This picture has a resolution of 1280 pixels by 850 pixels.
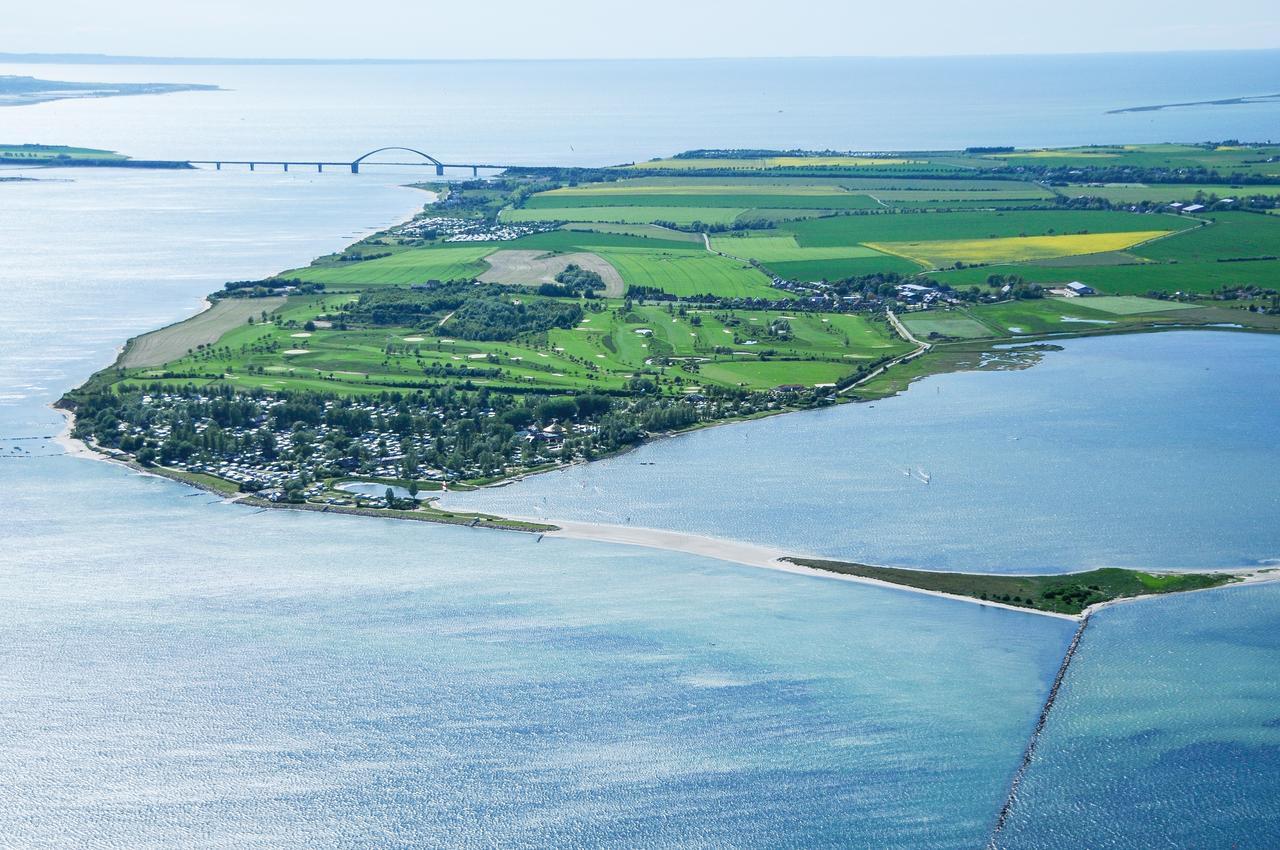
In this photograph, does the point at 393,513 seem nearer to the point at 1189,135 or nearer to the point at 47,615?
the point at 47,615

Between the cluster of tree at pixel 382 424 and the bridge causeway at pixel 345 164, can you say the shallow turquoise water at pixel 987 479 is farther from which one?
the bridge causeway at pixel 345 164

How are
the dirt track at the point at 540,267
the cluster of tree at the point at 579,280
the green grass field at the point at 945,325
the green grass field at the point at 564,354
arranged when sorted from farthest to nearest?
the dirt track at the point at 540,267 < the cluster of tree at the point at 579,280 < the green grass field at the point at 945,325 < the green grass field at the point at 564,354

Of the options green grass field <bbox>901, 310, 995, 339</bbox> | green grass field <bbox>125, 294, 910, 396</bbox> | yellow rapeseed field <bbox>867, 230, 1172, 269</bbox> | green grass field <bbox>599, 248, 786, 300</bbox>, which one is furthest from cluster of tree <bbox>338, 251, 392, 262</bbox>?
green grass field <bbox>901, 310, 995, 339</bbox>

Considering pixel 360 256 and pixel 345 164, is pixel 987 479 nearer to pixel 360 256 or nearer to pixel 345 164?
pixel 360 256

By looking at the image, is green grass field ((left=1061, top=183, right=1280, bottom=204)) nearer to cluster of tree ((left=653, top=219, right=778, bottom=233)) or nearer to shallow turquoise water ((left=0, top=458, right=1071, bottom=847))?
cluster of tree ((left=653, top=219, right=778, bottom=233))

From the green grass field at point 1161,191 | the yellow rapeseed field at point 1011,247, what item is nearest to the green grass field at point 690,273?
the yellow rapeseed field at point 1011,247

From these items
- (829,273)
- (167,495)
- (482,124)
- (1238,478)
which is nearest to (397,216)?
(829,273)
